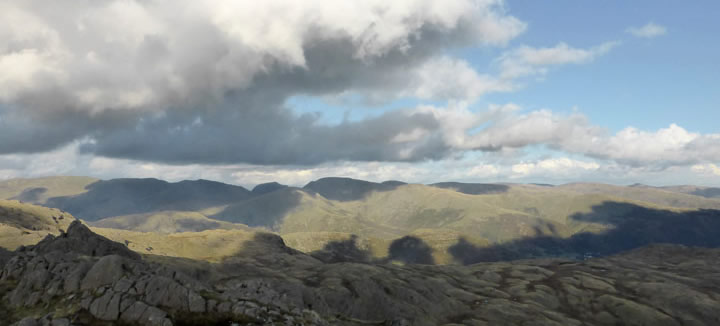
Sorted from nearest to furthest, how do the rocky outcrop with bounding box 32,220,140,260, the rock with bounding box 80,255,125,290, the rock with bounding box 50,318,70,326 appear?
the rock with bounding box 50,318,70,326
the rock with bounding box 80,255,125,290
the rocky outcrop with bounding box 32,220,140,260

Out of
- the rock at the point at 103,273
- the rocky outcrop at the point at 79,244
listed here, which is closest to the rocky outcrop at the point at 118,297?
the rock at the point at 103,273

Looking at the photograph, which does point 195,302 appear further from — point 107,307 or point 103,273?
point 103,273

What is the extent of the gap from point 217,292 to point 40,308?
Answer: 96.8 ft

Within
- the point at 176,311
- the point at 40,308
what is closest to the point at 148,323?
the point at 176,311

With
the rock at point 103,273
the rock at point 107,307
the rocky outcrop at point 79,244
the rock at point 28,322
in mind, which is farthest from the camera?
the rocky outcrop at point 79,244

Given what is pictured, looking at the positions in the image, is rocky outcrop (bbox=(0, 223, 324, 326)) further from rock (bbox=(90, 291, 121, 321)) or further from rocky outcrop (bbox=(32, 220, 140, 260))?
rocky outcrop (bbox=(32, 220, 140, 260))

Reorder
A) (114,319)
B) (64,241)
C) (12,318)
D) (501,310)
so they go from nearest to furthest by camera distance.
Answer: (114,319) < (12,318) < (64,241) < (501,310)

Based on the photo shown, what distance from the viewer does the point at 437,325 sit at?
605ft

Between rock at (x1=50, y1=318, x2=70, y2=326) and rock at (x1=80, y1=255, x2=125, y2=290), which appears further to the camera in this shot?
rock at (x1=80, y1=255, x2=125, y2=290)

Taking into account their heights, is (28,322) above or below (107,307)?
below

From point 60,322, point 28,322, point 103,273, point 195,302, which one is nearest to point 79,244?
point 103,273

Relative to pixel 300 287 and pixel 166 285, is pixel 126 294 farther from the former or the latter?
pixel 300 287

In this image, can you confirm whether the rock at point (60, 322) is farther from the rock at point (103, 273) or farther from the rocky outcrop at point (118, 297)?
the rock at point (103, 273)

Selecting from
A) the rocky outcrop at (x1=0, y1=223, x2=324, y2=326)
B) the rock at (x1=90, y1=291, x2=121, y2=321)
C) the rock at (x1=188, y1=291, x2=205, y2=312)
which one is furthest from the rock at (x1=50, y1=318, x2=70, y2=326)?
the rock at (x1=188, y1=291, x2=205, y2=312)
